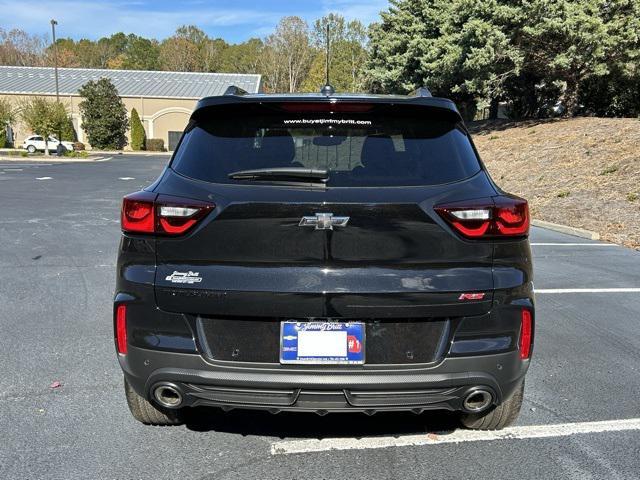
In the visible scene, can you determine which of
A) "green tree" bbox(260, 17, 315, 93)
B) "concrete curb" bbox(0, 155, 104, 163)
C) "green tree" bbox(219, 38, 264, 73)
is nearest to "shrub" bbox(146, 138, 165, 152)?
"concrete curb" bbox(0, 155, 104, 163)

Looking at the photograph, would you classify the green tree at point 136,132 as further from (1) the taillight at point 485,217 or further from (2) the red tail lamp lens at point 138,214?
(1) the taillight at point 485,217

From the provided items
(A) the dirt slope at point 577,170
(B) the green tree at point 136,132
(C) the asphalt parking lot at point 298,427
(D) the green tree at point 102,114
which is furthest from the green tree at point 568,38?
(D) the green tree at point 102,114

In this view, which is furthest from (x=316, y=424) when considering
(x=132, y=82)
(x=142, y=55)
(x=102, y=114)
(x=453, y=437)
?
(x=142, y=55)

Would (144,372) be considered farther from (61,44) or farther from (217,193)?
(61,44)

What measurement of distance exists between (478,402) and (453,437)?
21.6 inches

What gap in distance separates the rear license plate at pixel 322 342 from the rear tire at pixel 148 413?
3.36ft

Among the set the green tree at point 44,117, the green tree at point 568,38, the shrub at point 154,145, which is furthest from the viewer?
the shrub at point 154,145

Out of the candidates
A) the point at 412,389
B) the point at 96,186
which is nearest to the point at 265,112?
the point at 412,389

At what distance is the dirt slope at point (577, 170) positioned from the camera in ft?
37.7

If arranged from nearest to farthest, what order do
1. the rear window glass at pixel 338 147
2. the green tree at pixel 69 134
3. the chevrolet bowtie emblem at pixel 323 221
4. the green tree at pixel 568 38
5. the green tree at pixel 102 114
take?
the chevrolet bowtie emblem at pixel 323 221 < the rear window glass at pixel 338 147 < the green tree at pixel 568 38 < the green tree at pixel 69 134 < the green tree at pixel 102 114

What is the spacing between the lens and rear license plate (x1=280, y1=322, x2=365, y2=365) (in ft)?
8.21

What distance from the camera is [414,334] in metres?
2.54

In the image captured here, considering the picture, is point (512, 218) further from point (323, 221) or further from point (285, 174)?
point (285, 174)

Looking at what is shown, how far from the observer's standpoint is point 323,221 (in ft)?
8.07
